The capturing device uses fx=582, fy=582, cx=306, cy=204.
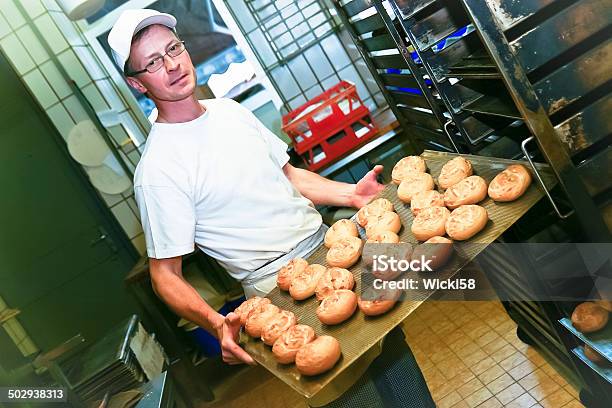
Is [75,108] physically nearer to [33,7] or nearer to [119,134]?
[119,134]

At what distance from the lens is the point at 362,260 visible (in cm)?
199

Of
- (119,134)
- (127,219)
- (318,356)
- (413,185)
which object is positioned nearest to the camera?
(318,356)

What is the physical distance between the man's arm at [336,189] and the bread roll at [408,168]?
121 mm

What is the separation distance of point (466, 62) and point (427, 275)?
814 millimetres

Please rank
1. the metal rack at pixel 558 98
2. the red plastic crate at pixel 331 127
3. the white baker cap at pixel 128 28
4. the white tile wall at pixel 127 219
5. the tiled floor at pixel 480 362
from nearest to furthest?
1. the metal rack at pixel 558 98
2. the white baker cap at pixel 128 28
3. the tiled floor at pixel 480 362
4. the red plastic crate at pixel 331 127
5. the white tile wall at pixel 127 219

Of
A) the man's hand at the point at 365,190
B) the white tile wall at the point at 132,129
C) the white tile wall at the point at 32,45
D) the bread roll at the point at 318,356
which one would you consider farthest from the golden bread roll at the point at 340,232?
the white tile wall at the point at 32,45

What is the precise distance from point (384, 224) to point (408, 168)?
321 millimetres

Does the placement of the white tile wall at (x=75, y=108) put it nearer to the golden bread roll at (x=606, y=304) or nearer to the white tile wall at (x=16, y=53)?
the white tile wall at (x=16, y=53)

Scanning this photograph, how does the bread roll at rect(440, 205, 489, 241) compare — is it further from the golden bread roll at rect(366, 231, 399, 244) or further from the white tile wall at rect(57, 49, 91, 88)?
the white tile wall at rect(57, 49, 91, 88)

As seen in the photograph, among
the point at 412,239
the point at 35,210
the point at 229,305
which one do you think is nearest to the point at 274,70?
the point at 229,305

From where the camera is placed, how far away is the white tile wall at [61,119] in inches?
175

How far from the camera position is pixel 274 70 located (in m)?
4.52

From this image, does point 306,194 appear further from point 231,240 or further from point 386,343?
point 386,343

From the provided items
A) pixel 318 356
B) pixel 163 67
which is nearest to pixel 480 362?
pixel 318 356
